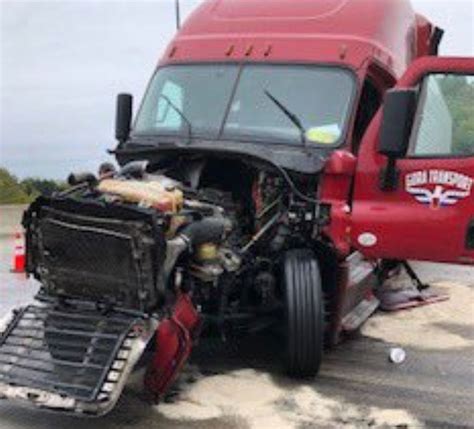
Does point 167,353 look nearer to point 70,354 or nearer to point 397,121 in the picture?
point 70,354

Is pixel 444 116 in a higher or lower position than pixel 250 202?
higher

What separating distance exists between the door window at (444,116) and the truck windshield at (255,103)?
606mm

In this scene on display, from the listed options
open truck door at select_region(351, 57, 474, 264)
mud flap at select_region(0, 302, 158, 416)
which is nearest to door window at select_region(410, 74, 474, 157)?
open truck door at select_region(351, 57, 474, 264)

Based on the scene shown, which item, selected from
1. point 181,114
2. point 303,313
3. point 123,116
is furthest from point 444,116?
point 123,116

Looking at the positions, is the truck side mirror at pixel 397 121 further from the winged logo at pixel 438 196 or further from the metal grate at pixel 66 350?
the metal grate at pixel 66 350

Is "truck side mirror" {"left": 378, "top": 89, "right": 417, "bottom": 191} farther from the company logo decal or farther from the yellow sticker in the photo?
the yellow sticker

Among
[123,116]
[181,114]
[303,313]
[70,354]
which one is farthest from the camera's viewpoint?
[123,116]

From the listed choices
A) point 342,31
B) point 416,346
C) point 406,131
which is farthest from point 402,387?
point 342,31

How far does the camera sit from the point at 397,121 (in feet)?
19.6

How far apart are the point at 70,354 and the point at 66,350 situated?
0.13 feet

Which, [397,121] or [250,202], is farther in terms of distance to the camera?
[250,202]

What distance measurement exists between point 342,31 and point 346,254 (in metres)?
2.00

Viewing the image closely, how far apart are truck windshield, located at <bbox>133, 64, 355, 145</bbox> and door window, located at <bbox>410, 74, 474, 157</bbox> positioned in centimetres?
61

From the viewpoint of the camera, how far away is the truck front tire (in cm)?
594
